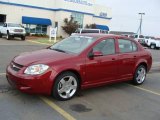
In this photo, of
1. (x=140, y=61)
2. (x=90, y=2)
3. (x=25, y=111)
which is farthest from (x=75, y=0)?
(x=25, y=111)

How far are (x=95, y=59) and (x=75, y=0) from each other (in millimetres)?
39971

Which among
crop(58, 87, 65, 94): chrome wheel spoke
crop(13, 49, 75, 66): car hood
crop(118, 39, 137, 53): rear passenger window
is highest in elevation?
crop(118, 39, 137, 53): rear passenger window

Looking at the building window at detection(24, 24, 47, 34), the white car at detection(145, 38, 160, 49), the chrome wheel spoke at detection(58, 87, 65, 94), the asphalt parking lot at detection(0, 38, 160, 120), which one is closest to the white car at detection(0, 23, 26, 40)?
the building window at detection(24, 24, 47, 34)

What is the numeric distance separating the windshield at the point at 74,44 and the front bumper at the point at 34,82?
1156 mm

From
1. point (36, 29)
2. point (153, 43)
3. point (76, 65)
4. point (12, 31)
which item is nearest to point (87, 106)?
point (76, 65)

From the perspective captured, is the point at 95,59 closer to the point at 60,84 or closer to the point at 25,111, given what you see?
the point at 60,84

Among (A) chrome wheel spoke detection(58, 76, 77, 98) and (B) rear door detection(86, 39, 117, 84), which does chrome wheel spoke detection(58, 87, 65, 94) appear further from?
(B) rear door detection(86, 39, 117, 84)

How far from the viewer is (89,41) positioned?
23.0ft

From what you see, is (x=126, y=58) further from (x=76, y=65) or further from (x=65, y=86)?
(x=65, y=86)

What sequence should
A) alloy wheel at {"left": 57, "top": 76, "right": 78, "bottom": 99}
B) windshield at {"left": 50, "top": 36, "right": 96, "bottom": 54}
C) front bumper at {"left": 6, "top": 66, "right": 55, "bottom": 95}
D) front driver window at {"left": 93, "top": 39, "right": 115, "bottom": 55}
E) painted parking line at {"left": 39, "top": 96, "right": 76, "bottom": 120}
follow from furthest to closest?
front driver window at {"left": 93, "top": 39, "right": 115, "bottom": 55}, windshield at {"left": 50, "top": 36, "right": 96, "bottom": 54}, alloy wheel at {"left": 57, "top": 76, "right": 78, "bottom": 99}, front bumper at {"left": 6, "top": 66, "right": 55, "bottom": 95}, painted parking line at {"left": 39, "top": 96, "right": 76, "bottom": 120}

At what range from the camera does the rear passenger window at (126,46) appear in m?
7.71

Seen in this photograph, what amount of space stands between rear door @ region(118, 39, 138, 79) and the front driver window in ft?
0.91

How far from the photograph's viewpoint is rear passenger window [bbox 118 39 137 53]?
771 centimetres

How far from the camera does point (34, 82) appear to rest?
5746 mm
